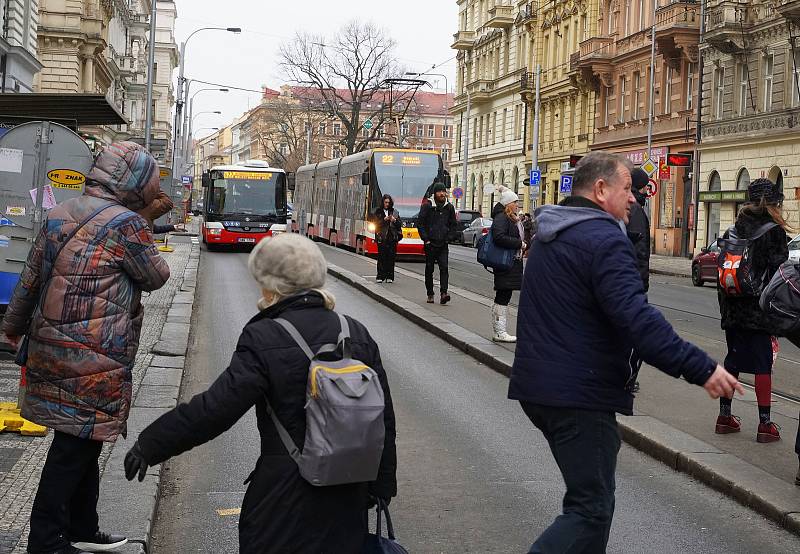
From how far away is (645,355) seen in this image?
14.0 feet

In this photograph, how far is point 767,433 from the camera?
8.18 metres

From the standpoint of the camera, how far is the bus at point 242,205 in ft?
129

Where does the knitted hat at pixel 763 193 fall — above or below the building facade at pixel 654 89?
below

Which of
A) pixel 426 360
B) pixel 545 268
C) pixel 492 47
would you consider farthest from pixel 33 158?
pixel 492 47

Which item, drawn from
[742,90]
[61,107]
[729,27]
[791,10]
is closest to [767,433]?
[61,107]

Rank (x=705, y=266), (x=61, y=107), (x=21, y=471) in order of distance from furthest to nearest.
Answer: (x=705, y=266) → (x=61, y=107) → (x=21, y=471)

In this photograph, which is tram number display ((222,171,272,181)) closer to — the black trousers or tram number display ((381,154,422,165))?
tram number display ((381,154,422,165))

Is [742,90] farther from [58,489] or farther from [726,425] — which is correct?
[58,489]

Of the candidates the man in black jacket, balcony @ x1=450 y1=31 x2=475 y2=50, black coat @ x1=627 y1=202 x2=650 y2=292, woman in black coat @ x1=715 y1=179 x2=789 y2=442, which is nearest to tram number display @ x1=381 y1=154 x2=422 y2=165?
the man in black jacket

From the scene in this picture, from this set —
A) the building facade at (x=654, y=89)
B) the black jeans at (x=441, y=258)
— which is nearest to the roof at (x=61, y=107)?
the black jeans at (x=441, y=258)

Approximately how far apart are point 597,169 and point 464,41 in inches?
3239

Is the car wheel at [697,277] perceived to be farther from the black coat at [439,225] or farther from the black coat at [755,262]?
the black coat at [755,262]

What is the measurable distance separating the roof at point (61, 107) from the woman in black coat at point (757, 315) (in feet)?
23.1

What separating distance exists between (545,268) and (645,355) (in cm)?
53
